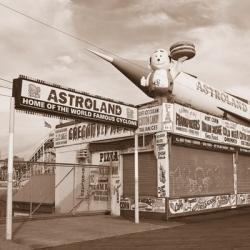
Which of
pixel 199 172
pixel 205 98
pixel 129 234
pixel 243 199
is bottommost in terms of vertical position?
pixel 129 234

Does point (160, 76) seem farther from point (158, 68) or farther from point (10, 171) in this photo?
point (10, 171)

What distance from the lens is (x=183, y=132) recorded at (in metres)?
19.5

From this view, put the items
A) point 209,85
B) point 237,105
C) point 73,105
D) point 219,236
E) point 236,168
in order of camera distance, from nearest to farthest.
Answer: point 219,236
point 73,105
point 236,168
point 209,85
point 237,105

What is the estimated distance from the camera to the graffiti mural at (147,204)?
59.9 feet

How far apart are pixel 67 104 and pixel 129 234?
5060mm

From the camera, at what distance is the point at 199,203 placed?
20297 mm

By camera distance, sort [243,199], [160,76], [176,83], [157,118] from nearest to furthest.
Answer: [157,118], [160,76], [176,83], [243,199]

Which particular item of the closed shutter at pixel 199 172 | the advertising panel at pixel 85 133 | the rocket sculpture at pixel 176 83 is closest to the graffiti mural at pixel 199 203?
the closed shutter at pixel 199 172

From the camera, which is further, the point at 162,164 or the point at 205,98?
the point at 205,98

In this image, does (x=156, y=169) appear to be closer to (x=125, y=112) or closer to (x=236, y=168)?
(x=125, y=112)

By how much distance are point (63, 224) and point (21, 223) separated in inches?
68.1

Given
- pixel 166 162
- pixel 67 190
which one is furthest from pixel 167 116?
pixel 67 190

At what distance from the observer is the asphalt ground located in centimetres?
1134

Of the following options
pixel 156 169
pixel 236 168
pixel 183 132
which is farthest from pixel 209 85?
pixel 156 169
